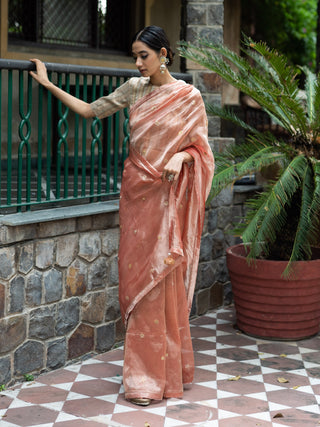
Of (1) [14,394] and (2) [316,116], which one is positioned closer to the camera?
(1) [14,394]

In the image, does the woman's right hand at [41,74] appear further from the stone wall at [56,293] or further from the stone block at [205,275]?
Result: the stone block at [205,275]

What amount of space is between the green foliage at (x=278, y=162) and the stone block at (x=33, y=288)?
153cm

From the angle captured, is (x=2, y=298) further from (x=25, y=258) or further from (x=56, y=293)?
(x=56, y=293)

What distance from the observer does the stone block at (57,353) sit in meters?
4.84

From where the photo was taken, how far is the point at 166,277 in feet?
14.3

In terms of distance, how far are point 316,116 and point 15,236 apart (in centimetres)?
255

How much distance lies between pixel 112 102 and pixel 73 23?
4.43 metres

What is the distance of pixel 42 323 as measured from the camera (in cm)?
475

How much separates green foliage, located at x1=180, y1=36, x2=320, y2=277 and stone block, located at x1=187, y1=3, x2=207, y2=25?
0.19 m

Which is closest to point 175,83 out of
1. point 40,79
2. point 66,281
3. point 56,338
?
point 40,79

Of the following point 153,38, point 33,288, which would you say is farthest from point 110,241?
point 153,38

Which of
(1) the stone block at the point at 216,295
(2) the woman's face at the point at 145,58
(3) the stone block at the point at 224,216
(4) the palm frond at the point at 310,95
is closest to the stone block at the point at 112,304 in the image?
(1) the stone block at the point at 216,295

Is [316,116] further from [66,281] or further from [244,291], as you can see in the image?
[66,281]

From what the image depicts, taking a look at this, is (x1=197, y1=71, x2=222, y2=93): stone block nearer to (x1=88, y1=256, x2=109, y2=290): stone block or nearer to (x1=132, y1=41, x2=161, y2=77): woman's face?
(x1=88, y1=256, x2=109, y2=290): stone block
